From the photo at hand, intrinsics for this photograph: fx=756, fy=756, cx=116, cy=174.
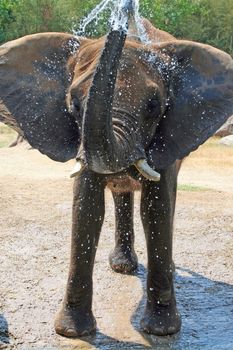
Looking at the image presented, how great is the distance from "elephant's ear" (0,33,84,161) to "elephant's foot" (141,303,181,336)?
1051mm

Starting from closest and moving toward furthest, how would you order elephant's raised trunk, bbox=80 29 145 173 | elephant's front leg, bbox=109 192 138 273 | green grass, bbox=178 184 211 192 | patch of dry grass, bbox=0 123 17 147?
elephant's raised trunk, bbox=80 29 145 173 < elephant's front leg, bbox=109 192 138 273 < green grass, bbox=178 184 211 192 < patch of dry grass, bbox=0 123 17 147

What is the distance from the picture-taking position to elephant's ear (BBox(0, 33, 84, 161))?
3799 millimetres

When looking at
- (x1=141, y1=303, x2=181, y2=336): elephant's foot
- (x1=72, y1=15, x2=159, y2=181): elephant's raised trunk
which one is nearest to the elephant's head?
(x1=72, y1=15, x2=159, y2=181): elephant's raised trunk

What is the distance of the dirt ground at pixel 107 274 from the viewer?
13.2 ft

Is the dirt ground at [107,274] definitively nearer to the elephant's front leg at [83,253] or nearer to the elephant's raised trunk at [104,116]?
the elephant's front leg at [83,253]

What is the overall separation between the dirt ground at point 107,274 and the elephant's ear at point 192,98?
1.02m

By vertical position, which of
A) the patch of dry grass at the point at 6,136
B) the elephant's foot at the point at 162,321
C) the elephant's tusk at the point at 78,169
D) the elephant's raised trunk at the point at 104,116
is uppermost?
the elephant's raised trunk at the point at 104,116

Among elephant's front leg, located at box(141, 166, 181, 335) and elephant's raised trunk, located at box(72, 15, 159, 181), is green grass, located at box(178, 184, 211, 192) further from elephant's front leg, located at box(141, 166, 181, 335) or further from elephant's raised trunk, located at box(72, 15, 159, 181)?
elephant's raised trunk, located at box(72, 15, 159, 181)

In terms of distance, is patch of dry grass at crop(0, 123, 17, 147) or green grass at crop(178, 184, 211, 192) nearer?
green grass at crop(178, 184, 211, 192)

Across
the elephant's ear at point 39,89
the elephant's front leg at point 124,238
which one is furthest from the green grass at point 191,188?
the elephant's ear at point 39,89

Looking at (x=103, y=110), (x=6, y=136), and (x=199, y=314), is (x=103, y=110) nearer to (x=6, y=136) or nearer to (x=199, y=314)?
(x=199, y=314)

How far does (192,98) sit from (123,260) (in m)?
1.63

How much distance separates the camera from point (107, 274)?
200 inches

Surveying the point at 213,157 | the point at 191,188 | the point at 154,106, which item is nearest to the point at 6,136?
the point at 213,157
